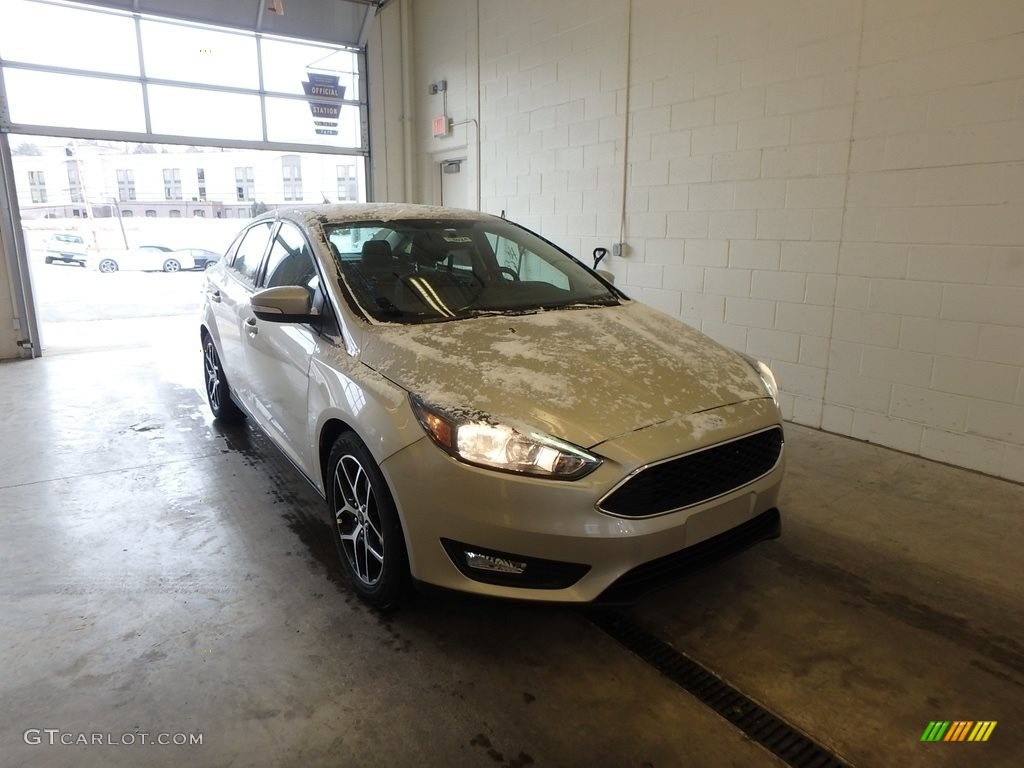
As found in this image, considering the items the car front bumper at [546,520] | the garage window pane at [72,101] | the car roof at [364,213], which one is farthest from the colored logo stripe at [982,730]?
the garage window pane at [72,101]

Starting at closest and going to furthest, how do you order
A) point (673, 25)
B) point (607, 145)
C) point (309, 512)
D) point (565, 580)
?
point (565, 580) < point (309, 512) < point (673, 25) < point (607, 145)

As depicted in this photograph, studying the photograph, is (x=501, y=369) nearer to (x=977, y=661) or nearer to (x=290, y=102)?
(x=977, y=661)

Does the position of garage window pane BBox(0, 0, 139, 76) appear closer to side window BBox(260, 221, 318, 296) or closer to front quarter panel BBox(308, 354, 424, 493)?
side window BBox(260, 221, 318, 296)

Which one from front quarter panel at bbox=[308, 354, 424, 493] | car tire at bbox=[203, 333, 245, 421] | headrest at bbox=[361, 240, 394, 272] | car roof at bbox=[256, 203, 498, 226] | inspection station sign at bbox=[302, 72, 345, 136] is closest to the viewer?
front quarter panel at bbox=[308, 354, 424, 493]

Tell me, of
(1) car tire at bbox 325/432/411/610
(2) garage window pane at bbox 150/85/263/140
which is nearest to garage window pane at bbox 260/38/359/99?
(2) garage window pane at bbox 150/85/263/140

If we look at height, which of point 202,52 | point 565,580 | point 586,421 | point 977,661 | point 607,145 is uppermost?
point 202,52

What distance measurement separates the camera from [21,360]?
6.61 metres

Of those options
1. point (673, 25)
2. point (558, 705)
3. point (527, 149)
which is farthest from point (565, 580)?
point (527, 149)

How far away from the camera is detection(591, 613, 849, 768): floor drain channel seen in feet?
5.55

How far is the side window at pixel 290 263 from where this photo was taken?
2.76 metres

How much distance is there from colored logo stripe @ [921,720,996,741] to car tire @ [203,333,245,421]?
3.83 m

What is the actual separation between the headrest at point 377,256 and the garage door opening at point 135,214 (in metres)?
3.70

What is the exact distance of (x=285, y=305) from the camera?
2457 mm

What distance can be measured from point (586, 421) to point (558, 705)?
81 cm
